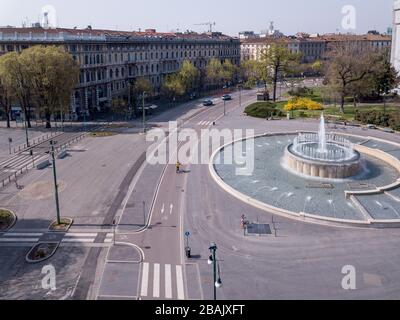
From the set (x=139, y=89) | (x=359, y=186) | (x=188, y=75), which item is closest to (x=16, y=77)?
(x=139, y=89)

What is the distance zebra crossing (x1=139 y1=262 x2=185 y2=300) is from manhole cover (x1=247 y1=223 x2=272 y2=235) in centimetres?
676

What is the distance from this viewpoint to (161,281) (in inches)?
1022

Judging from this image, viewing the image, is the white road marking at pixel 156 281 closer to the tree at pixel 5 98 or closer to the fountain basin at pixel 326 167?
the fountain basin at pixel 326 167

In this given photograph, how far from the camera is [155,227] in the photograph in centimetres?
3319

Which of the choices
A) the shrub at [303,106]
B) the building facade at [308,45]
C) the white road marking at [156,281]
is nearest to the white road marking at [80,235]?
the white road marking at [156,281]

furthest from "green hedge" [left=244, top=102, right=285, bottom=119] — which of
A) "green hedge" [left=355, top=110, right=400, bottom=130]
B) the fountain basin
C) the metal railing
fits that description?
the fountain basin

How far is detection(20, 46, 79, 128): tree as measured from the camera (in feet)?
220

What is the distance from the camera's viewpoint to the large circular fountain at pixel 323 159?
42.0 m

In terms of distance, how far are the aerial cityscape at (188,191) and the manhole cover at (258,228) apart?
0.49 feet

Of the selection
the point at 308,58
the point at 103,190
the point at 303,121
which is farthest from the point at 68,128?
the point at 308,58

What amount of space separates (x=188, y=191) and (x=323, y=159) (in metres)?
14.1

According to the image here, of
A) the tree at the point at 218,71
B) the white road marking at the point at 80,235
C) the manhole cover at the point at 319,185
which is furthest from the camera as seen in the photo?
the tree at the point at 218,71

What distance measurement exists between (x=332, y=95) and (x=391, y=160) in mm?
38009
